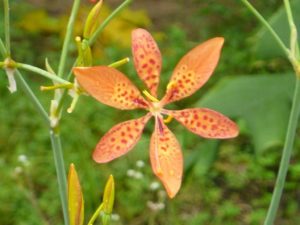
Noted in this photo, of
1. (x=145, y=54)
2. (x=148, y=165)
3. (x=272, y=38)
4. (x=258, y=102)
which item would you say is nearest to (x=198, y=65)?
(x=145, y=54)

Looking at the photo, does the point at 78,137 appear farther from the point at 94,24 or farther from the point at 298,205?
the point at 94,24

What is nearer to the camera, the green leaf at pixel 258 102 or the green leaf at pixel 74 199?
the green leaf at pixel 74 199

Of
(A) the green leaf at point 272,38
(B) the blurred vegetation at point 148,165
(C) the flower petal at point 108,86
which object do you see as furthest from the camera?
(B) the blurred vegetation at point 148,165

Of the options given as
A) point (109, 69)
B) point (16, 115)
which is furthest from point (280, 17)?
point (16, 115)

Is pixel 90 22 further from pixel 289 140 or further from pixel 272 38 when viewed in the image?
pixel 272 38

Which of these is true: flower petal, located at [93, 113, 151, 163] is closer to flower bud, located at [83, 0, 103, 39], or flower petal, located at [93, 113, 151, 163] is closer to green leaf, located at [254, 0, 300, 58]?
flower bud, located at [83, 0, 103, 39]

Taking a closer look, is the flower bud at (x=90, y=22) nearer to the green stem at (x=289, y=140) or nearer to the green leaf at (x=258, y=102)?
the green stem at (x=289, y=140)

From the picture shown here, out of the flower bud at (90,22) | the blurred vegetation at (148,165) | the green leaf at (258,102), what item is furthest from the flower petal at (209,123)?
the blurred vegetation at (148,165)
